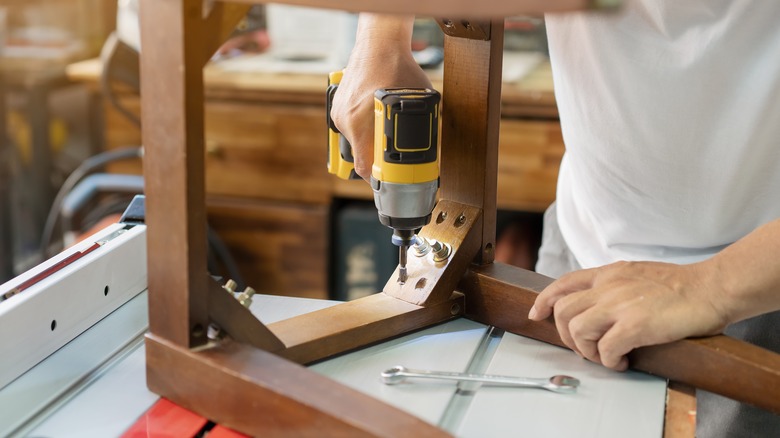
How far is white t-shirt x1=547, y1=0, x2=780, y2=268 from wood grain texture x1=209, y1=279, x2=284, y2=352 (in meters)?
0.44

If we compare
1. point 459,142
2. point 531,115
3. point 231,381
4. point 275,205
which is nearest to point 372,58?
point 459,142

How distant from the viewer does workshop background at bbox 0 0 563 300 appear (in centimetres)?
233

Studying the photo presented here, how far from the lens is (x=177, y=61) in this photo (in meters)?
0.76

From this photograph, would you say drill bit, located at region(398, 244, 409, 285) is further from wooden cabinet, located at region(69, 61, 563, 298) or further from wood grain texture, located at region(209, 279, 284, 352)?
wooden cabinet, located at region(69, 61, 563, 298)

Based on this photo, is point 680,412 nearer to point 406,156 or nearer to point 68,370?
point 406,156

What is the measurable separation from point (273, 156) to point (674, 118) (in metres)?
1.51

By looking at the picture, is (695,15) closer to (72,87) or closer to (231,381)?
(231,381)

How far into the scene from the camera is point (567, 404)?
2.86ft

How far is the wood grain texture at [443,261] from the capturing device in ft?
3.37

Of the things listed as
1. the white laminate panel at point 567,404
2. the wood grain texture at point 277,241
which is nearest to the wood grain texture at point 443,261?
the white laminate panel at point 567,404

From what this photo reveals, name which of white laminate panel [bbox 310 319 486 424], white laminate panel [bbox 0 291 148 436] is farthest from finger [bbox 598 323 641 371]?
white laminate panel [bbox 0 291 148 436]

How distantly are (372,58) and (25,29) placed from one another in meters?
2.22

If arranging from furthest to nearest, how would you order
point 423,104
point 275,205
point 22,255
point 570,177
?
point 22,255 < point 275,205 < point 570,177 < point 423,104

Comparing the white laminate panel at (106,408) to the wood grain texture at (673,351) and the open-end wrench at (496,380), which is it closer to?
the open-end wrench at (496,380)
